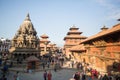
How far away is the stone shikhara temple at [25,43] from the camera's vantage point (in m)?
27.6

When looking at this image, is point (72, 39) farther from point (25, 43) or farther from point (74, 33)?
point (25, 43)

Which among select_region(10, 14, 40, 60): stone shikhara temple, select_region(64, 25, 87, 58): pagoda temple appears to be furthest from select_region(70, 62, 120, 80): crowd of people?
select_region(64, 25, 87, 58): pagoda temple

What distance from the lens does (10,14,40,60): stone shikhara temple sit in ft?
90.5

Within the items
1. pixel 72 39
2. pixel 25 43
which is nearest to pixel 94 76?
pixel 25 43

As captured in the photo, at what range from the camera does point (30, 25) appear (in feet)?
104

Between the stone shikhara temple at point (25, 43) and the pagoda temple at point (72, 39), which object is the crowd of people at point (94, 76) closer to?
the stone shikhara temple at point (25, 43)

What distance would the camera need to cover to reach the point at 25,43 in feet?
95.1

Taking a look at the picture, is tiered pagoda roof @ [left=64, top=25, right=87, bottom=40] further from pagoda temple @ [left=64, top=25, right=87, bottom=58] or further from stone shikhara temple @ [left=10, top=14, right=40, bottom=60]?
stone shikhara temple @ [left=10, top=14, right=40, bottom=60]

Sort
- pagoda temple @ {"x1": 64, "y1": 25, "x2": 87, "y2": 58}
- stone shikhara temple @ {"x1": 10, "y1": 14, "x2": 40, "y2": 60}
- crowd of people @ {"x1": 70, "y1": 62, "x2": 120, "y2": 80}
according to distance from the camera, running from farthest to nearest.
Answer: pagoda temple @ {"x1": 64, "y1": 25, "x2": 87, "y2": 58} < stone shikhara temple @ {"x1": 10, "y1": 14, "x2": 40, "y2": 60} < crowd of people @ {"x1": 70, "y1": 62, "x2": 120, "y2": 80}

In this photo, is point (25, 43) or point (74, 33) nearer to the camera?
point (25, 43)

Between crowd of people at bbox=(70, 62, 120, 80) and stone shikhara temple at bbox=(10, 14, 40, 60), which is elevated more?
stone shikhara temple at bbox=(10, 14, 40, 60)

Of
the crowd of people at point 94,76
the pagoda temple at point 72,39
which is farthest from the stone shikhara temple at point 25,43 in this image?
the pagoda temple at point 72,39

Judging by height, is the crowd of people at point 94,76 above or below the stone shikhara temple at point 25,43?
below

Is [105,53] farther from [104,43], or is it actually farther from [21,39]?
[21,39]
